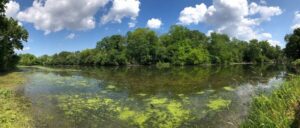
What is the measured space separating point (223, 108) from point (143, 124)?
512cm

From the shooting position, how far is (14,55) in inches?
2157

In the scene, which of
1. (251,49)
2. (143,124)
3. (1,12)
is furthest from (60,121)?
(251,49)

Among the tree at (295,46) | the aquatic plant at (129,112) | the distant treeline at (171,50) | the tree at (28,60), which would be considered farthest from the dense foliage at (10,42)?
the tree at (28,60)

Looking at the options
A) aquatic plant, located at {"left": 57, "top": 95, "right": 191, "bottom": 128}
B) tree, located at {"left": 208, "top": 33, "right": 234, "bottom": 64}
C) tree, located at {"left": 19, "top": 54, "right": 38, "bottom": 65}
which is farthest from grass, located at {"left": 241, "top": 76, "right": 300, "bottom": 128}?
tree, located at {"left": 19, "top": 54, "right": 38, "bottom": 65}

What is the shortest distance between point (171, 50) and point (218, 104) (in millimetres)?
79054

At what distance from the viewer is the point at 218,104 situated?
1543 centimetres

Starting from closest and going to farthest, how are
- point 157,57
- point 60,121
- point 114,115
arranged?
point 60,121 → point 114,115 → point 157,57

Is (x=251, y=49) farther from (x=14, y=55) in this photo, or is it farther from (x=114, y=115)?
(x=114, y=115)

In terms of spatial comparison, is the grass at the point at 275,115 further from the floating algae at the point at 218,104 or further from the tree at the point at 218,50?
the tree at the point at 218,50

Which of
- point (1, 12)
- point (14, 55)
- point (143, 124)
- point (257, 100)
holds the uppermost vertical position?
point (1, 12)

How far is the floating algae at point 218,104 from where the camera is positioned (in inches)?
576

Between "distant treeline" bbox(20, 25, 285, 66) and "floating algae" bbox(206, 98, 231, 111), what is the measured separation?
73.7 meters

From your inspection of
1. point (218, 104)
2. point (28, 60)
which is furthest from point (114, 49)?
point (218, 104)

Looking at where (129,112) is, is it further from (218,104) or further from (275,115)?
(275,115)
